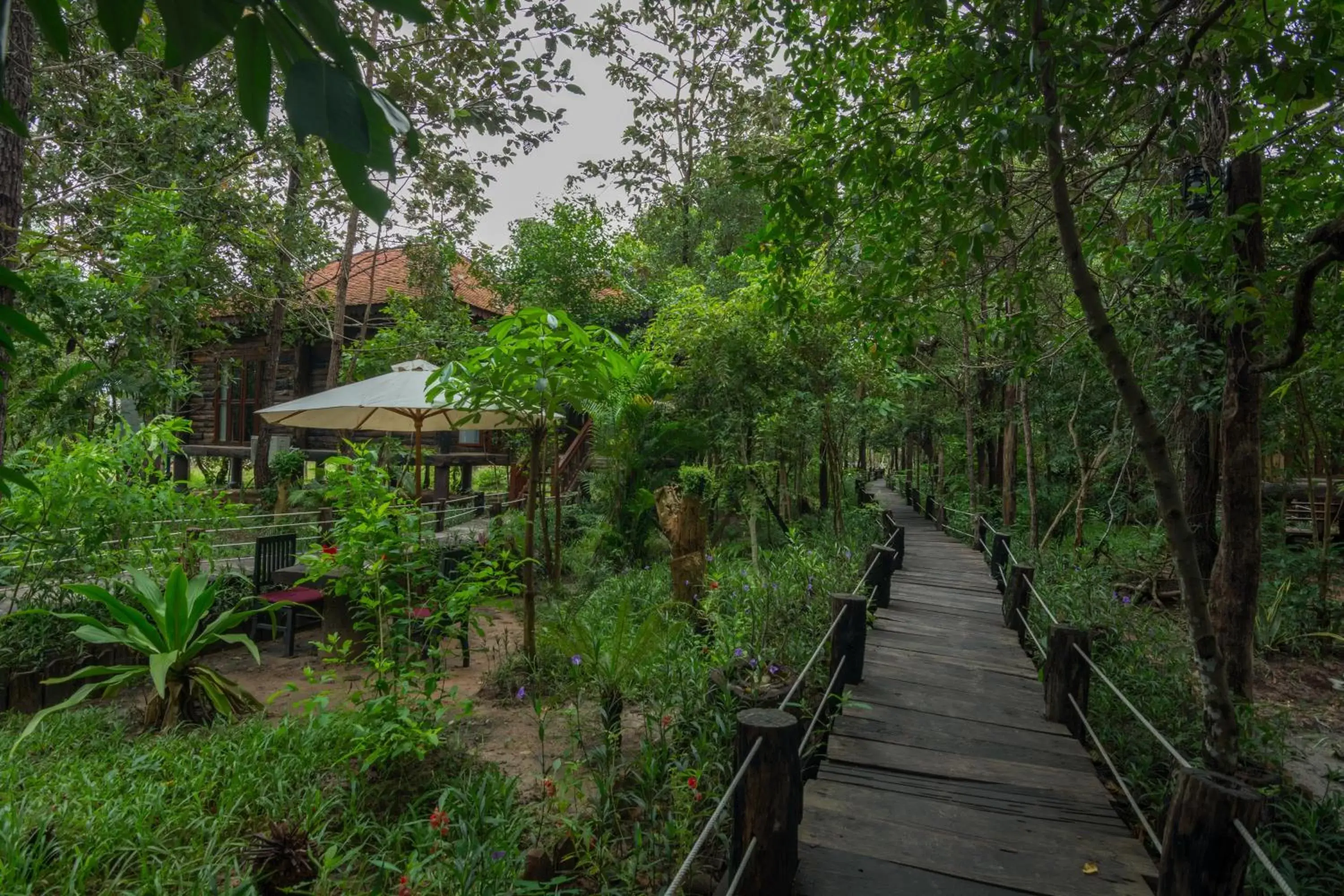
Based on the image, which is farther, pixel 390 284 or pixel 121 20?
pixel 390 284

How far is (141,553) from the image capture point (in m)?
5.64

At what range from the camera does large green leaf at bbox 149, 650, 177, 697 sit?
13.3 ft

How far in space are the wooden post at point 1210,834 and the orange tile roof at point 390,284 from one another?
1500 centimetres

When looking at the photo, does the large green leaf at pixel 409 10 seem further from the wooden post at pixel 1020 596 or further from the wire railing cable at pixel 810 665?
the wooden post at pixel 1020 596

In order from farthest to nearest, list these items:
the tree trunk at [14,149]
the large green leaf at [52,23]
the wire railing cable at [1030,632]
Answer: the wire railing cable at [1030,632] → the tree trunk at [14,149] → the large green leaf at [52,23]

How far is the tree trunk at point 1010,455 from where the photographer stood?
13.1 meters

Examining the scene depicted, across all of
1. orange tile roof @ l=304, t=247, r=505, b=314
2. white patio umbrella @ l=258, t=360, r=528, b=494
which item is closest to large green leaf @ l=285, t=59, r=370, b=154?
white patio umbrella @ l=258, t=360, r=528, b=494

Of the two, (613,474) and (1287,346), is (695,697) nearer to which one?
(1287,346)

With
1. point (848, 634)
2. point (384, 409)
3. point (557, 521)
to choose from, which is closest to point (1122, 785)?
point (848, 634)

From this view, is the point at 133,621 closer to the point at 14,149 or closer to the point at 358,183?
the point at 14,149

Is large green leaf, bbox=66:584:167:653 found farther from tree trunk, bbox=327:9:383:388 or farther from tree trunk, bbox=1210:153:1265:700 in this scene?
tree trunk, bbox=327:9:383:388

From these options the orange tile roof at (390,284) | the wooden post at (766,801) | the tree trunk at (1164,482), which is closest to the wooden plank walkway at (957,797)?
the wooden post at (766,801)

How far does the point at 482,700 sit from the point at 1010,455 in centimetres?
1189

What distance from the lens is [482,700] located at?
195 inches
